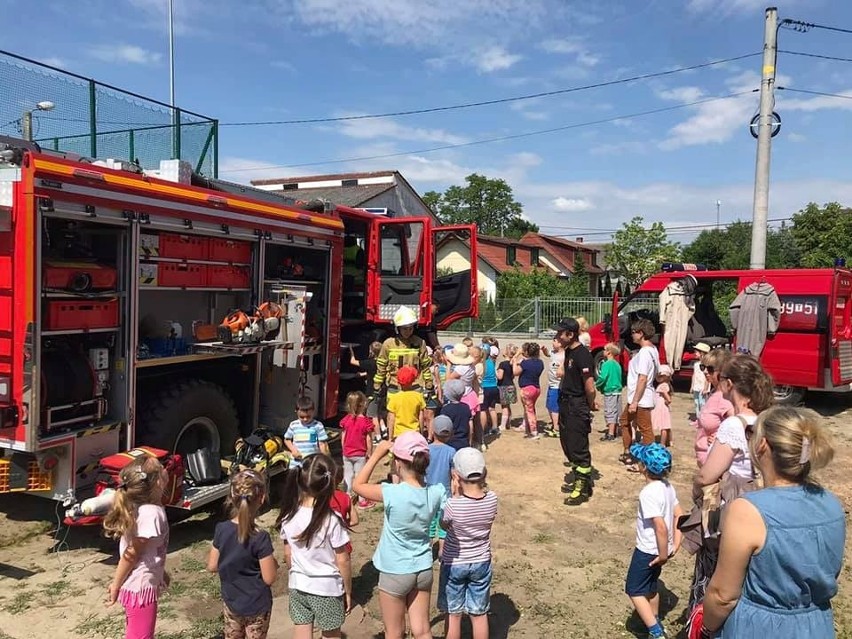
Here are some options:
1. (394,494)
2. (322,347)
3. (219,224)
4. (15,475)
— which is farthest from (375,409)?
(394,494)

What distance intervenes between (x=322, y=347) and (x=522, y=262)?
4152cm

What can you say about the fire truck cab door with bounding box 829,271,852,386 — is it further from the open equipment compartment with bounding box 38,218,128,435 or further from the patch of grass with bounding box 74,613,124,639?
the patch of grass with bounding box 74,613,124,639

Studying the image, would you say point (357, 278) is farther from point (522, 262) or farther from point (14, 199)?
point (522, 262)

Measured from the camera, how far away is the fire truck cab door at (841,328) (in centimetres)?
1001

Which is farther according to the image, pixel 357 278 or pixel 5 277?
pixel 357 278

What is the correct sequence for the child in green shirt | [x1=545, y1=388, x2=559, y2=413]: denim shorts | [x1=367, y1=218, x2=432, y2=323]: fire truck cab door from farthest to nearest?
[x1=545, y1=388, x2=559, y2=413]: denim shorts → the child in green shirt → [x1=367, y1=218, x2=432, y2=323]: fire truck cab door

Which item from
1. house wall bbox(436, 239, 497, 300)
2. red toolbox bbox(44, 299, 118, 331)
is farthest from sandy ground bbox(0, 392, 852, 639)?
house wall bbox(436, 239, 497, 300)

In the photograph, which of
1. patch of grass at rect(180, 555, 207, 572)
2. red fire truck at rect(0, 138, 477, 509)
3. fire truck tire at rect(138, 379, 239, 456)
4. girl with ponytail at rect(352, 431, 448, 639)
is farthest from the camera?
fire truck tire at rect(138, 379, 239, 456)

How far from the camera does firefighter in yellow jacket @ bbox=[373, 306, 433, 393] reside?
21.8ft

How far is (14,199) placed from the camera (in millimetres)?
4168

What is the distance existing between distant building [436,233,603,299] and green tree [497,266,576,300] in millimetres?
2668

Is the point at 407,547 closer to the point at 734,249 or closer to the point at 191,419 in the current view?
the point at 191,419

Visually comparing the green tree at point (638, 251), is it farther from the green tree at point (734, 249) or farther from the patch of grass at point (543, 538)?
the patch of grass at point (543, 538)

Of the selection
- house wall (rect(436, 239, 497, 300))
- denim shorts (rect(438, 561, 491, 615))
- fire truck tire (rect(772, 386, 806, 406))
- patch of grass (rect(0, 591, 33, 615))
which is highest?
house wall (rect(436, 239, 497, 300))
